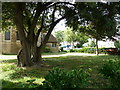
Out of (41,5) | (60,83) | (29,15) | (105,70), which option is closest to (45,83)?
(60,83)

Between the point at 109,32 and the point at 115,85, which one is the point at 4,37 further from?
the point at 115,85

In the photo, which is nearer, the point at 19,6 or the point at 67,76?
the point at 67,76

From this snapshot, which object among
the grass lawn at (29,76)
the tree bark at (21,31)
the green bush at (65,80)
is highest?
the tree bark at (21,31)

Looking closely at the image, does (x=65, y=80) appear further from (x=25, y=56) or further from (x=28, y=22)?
(x=28, y=22)

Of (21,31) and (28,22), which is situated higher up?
(28,22)

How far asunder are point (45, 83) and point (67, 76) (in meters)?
0.63

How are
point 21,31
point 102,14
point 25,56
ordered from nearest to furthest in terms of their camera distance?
point 102,14
point 21,31
point 25,56

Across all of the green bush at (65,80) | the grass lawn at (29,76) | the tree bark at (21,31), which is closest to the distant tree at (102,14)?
the grass lawn at (29,76)

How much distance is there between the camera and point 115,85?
143 inches

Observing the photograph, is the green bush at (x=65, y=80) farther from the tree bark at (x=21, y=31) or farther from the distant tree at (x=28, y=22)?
the tree bark at (x=21, y=31)

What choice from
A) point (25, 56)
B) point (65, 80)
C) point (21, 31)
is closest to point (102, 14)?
point (21, 31)

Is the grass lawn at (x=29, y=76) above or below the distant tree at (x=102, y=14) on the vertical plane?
below

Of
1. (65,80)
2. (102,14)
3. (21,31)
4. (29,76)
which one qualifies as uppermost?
(102,14)

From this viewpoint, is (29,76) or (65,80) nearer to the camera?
(65,80)
